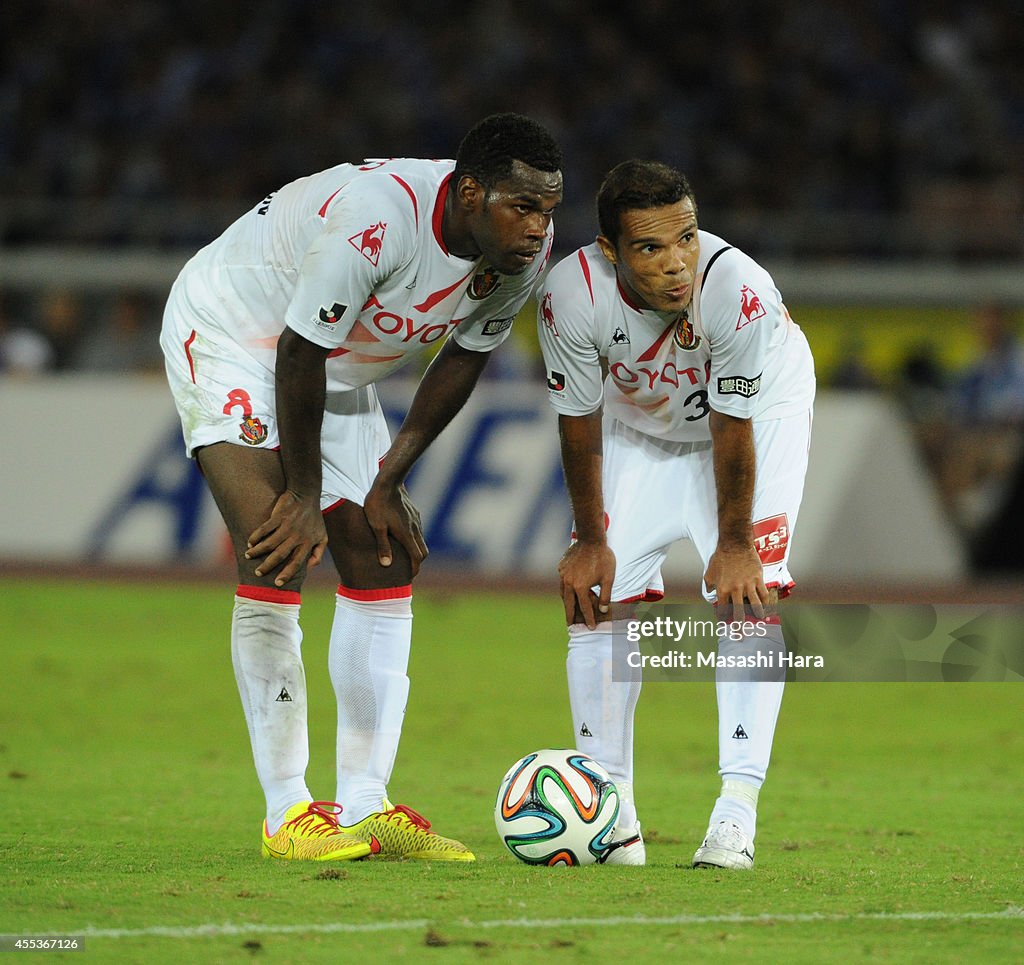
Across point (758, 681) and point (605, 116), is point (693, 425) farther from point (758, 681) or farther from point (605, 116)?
point (605, 116)

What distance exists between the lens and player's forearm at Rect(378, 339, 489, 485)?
5.76 m

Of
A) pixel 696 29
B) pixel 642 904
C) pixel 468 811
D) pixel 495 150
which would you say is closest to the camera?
pixel 642 904

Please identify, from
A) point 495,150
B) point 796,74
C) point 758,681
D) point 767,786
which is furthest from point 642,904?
point 796,74

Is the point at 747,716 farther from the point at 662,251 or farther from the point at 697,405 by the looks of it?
the point at 662,251

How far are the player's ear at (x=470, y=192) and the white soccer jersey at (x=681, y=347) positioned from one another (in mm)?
443

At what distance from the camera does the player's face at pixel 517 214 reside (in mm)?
5145

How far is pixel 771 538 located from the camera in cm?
555

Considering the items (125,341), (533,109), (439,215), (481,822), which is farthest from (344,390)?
(533,109)

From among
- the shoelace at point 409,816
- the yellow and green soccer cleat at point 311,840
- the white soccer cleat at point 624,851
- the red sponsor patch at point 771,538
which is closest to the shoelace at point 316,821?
the yellow and green soccer cleat at point 311,840

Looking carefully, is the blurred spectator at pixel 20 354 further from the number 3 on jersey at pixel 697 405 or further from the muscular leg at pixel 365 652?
the number 3 on jersey at pixel 697 405

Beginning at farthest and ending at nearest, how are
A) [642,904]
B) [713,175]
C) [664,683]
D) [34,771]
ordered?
1. [713,175]
2. [664,683]
3. [34,771]
4. [642,904]

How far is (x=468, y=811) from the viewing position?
256 inches

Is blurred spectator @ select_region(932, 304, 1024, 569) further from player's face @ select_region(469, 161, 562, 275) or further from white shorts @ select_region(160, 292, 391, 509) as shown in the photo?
player's face @ select_region(469, 161, 562, 275)

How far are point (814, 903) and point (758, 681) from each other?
3.23ft
